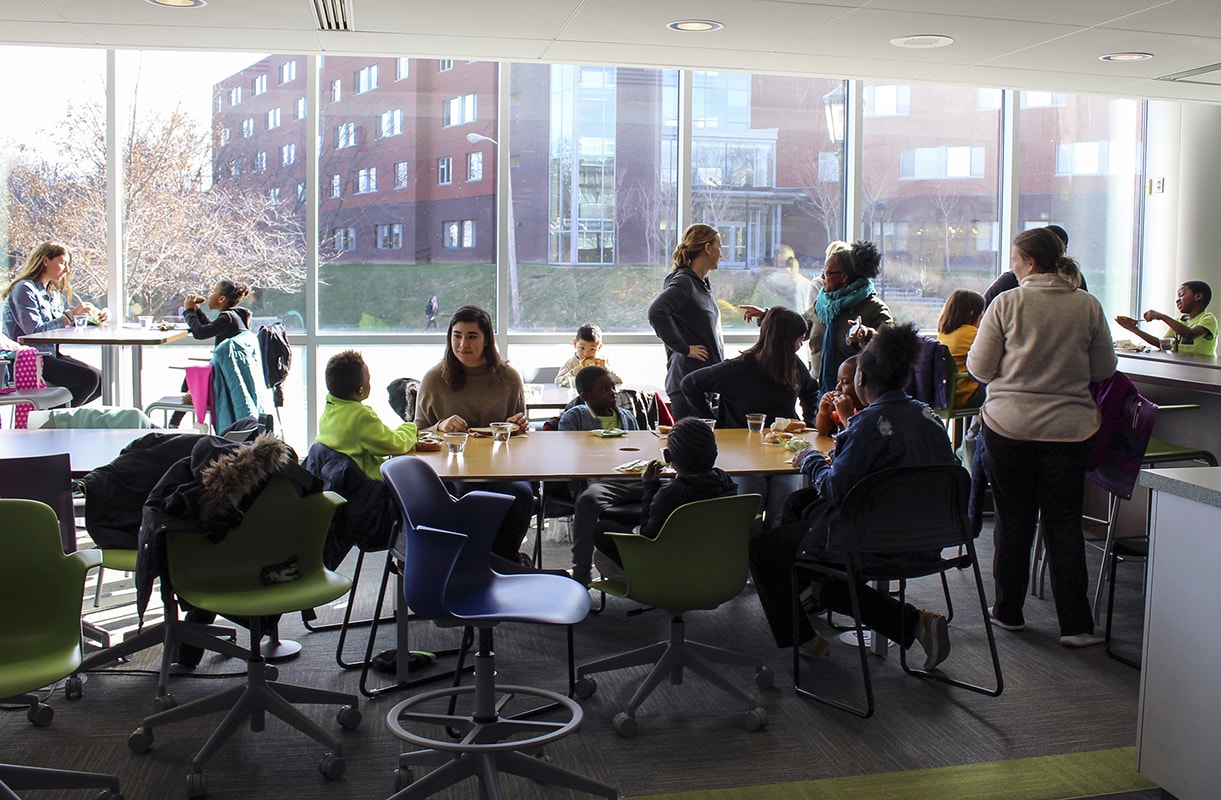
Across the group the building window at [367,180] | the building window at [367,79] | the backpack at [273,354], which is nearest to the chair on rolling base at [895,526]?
the backpack at [273,354]

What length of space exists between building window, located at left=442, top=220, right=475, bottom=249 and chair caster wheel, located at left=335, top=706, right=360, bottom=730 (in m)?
5.04

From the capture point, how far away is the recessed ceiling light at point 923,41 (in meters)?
5.86

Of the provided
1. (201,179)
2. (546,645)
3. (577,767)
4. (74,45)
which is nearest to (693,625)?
(546,645)

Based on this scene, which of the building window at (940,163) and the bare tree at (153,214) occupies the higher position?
the building window at (940,163)

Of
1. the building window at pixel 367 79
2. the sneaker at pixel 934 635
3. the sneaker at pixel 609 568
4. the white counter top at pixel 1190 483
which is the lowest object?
the sneaker at pixel 934 635

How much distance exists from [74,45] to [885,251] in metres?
5.81

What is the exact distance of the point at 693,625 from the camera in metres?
4.75

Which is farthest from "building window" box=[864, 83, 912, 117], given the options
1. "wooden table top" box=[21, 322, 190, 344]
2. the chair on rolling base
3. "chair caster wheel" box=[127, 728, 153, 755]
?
"chair caster wheel" box=[127, 728, 153, 755]

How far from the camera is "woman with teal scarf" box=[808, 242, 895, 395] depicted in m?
5.92

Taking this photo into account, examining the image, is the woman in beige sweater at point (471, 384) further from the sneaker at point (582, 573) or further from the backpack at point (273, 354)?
the backpack at point (273, 354)

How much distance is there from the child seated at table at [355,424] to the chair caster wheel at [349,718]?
0.89 meters

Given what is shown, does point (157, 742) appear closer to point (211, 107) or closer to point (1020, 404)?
point (1020, 404)

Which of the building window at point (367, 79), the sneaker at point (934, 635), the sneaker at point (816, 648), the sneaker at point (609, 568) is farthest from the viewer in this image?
the building window at point (367, 79)

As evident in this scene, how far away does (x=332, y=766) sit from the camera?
10.8ft
